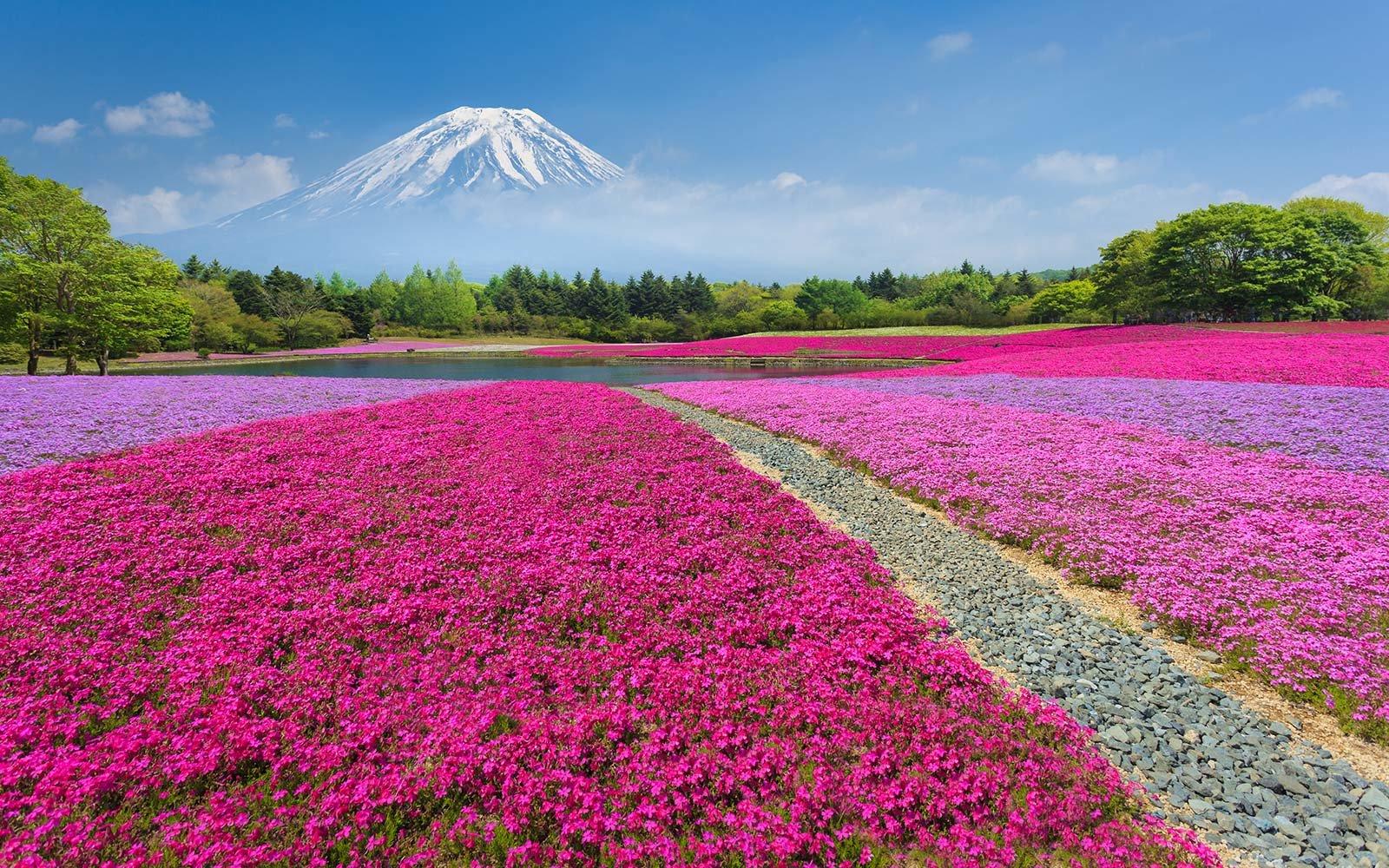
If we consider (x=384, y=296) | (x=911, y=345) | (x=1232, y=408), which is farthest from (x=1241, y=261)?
(x=384, y=296)

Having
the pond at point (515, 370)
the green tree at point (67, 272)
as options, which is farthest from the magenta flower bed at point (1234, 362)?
the green tree at point (67, 272)

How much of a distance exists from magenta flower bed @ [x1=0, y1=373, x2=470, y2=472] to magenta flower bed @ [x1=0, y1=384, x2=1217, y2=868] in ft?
15.8

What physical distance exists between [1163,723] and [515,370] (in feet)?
173

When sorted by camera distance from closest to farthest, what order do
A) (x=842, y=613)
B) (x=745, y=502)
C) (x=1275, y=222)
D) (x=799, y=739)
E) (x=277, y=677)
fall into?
1. (x=799, y=739)
2. (x=277, y=677)
3. (x=842, y=613)
4. (x=745, y=502)
5. (x=1275, y=222)

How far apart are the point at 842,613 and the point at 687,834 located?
3.62 metres

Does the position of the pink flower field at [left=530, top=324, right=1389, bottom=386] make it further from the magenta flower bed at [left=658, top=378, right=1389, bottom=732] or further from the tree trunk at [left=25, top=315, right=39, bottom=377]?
the tree trunk at [left=25, top=315, right=39, bottom=377]

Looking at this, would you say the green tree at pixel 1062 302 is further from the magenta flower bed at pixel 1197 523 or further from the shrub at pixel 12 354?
the shrub at pixel 12 354

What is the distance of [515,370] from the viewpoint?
5262cm

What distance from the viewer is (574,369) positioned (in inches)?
2084

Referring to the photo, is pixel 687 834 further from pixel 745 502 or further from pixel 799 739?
pixel 745 502

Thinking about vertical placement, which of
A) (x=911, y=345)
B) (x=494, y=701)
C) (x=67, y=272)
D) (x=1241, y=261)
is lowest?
(x=494, y=701)

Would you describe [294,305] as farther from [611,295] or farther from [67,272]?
[67,272]

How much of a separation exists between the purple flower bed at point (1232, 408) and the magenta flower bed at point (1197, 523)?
3.87 feet

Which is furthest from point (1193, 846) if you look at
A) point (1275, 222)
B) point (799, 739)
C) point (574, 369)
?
point (1275, 222)
